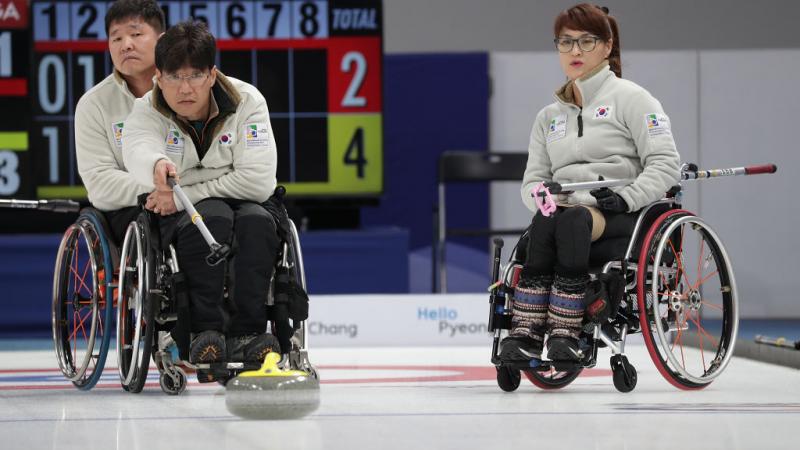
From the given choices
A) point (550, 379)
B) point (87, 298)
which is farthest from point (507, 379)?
point (87, 298)

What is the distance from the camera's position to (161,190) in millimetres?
3154

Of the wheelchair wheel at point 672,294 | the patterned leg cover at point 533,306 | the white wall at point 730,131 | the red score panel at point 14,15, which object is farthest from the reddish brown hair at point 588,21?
the white wall at point 730,131

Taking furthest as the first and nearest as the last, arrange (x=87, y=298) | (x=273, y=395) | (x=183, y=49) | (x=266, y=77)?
(x=266, y=77) → (x=87, y=298) → (x=183, y=49) → (x=273, y=395)

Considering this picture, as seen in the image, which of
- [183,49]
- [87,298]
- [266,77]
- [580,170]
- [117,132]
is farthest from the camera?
[266,77]

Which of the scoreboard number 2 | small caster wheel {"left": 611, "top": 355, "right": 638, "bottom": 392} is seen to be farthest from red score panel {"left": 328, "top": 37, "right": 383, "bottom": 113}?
small caster wheel {"left": 611, "top": 355, "right": 638, "bottom": 392}

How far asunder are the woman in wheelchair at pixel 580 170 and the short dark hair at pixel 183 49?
93 centimetres

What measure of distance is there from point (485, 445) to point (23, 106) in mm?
4468

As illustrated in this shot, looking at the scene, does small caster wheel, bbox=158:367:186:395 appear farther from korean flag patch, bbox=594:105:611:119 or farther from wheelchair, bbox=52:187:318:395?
korean flag patch, bbox=594:105:611:119

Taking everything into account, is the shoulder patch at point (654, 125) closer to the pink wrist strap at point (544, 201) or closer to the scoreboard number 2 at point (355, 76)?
the pink wrist strap at point (544, 201)

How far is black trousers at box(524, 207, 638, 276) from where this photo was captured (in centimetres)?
319

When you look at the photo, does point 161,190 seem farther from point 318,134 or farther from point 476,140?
point 476,140

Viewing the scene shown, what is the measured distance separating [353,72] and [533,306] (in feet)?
10.3

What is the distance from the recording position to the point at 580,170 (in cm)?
341

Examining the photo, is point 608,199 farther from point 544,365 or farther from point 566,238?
point 544,365
